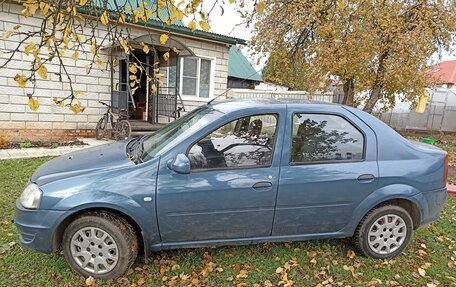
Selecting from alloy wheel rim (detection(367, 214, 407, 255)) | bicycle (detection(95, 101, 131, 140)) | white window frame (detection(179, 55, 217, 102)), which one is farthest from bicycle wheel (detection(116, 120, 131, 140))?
alloy wheel rim (detection(367, 214, 407, 255))

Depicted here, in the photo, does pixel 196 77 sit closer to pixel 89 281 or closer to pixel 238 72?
pixel 89 281

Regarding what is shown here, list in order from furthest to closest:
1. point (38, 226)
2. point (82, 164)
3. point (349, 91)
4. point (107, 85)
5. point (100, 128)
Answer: point (349, 91)
point (107, 85)
point (100, 128)
point (82, 164)
point (38, 226)

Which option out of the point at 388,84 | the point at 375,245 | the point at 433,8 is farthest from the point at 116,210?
the point at 433,8

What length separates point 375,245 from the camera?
3.29 meters

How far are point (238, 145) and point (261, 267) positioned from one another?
1.23 metres

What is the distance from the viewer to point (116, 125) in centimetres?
870

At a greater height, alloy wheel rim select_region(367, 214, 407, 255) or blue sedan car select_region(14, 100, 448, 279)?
blue sedan car select_region(14, 100, 448, 279)

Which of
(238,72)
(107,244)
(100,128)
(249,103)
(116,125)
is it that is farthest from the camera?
(238,72)

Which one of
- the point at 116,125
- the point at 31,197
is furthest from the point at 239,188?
the point at 116,125

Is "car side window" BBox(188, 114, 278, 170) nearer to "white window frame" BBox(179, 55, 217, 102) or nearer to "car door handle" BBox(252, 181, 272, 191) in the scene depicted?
"car door handle" BBox(252, 181, 272, 191)

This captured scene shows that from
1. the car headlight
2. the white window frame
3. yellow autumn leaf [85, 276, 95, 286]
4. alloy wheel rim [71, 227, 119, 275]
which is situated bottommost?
yellow autumn leaf [85, 276, 95, 286]

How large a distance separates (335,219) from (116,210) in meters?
2.09

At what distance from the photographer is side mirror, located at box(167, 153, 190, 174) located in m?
2.70

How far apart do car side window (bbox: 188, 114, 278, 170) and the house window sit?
802 cm
